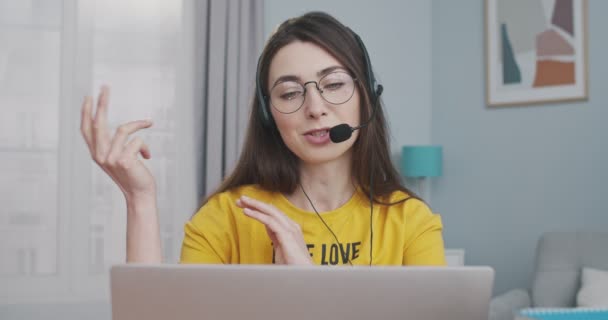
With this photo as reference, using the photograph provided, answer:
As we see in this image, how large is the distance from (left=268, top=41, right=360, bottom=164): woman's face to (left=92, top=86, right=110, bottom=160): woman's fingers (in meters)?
0.37

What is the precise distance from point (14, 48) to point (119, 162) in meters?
A: 2.76

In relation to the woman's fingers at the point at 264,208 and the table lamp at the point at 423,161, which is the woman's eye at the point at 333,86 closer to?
the woman's fingers at the point at 264,208

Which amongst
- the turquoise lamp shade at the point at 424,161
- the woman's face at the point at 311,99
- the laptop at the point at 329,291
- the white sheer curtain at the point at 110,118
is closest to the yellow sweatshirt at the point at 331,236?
the woman's face at the point at 311,99

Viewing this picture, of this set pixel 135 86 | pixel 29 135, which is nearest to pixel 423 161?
pixel 135 86

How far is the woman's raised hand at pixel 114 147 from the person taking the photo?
1050 millimetres

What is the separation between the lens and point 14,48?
3.53 m

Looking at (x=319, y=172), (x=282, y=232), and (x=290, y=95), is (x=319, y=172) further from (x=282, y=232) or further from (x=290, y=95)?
(x=282, y=232)

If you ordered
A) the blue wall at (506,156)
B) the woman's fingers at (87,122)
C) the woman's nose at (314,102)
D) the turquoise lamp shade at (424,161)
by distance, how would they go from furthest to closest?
the turquoise lamp shade at (424,161), the blue wall at (506,156), the woman's nose at (314,102), the woman's fingers at (87,122)

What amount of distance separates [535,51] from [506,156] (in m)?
0.58

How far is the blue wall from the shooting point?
360cm

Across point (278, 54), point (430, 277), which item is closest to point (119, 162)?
point (278, 54)

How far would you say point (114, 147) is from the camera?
3.46 feet

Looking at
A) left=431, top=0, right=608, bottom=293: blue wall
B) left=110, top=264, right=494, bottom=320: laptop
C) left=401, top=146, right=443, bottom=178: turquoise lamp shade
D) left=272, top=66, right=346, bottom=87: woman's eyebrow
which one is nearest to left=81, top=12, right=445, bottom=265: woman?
left=272, top=66, right=346, bottom=87: woman's eyebrow

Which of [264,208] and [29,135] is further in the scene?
[29,135]
